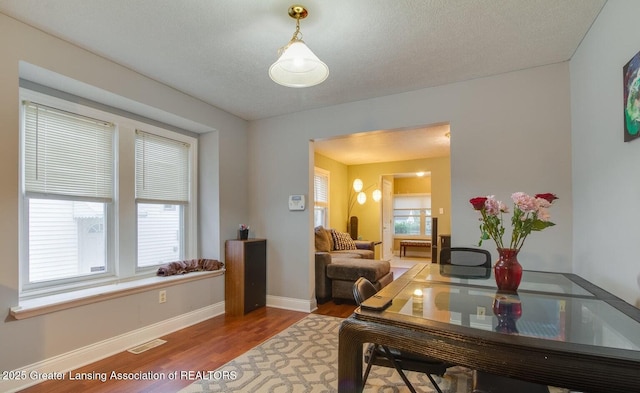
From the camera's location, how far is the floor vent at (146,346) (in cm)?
265

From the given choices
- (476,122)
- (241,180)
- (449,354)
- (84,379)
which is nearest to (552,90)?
(476,122)

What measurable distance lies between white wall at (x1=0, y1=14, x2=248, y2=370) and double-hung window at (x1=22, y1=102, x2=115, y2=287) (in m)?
0.37

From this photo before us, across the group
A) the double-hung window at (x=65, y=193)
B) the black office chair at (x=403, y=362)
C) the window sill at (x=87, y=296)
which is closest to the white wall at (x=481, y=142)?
the window sill at (x=87, y=296)

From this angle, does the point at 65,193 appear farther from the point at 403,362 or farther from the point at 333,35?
the point at 403,362

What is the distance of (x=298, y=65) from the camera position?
A: 1840 millimetres

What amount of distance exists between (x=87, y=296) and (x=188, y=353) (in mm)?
966

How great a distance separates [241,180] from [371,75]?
7.42 ft

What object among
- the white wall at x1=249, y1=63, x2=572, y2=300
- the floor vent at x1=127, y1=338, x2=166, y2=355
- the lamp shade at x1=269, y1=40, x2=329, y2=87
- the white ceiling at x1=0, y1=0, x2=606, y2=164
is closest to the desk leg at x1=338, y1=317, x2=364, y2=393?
the lamp shade at x1=269, y1=40, x2=329, y2=87

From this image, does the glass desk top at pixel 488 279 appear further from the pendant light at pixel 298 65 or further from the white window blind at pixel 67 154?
the white window blind at pixel 67 154

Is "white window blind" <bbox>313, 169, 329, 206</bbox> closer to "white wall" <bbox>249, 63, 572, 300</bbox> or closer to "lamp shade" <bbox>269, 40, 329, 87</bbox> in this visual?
"white wall" <bbox>249, 63, 572, 300</bbox>

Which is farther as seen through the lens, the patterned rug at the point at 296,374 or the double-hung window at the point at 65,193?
the double-hung window at the point at 65,193

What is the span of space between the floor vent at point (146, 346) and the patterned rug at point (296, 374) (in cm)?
87

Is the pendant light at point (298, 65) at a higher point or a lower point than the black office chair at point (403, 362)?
higher

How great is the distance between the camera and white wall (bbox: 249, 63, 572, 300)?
2619 millimetres
